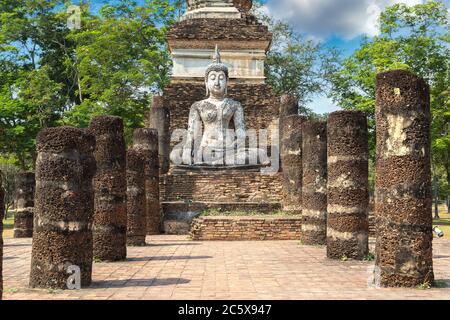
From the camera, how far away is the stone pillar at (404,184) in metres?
7.60

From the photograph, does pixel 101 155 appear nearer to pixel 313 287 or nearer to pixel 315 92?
pixel 313 287

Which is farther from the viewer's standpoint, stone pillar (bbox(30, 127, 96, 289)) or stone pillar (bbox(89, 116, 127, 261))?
stone pillar (bbox(89, 116, 127, 261))

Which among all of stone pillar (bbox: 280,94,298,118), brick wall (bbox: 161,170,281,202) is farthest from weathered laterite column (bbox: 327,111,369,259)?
stone pillar (bbox: 280,94,298,118)

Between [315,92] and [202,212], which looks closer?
[202,212]

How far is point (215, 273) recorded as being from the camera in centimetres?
878

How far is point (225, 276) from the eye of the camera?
8477 millimetres

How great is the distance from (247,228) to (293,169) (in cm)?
259

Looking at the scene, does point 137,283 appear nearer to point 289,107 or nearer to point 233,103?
point 289,107

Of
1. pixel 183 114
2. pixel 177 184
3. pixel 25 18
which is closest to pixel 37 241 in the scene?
pixel 177 184

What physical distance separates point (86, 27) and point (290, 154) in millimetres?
15640

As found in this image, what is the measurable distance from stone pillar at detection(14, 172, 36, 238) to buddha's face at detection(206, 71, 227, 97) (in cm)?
735

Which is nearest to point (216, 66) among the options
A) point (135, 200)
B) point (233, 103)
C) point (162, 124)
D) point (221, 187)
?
point (233, 103)

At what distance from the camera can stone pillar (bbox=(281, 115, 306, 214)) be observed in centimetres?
1639

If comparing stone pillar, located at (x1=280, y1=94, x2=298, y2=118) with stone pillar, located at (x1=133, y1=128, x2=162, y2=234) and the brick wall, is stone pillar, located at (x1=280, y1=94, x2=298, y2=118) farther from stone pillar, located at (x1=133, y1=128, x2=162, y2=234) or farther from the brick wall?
stone pillar, located at (x1=133, y1=128, x2=162, y2=234)
